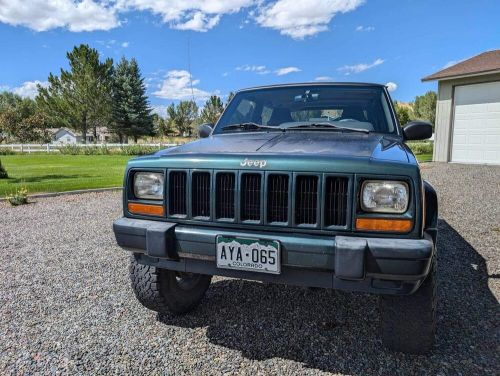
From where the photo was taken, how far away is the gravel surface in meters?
2.28

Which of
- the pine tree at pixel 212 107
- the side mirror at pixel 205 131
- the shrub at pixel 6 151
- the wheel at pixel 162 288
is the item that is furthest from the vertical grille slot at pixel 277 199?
the pine tree at pixel 212 107

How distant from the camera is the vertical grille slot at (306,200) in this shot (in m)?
2.03

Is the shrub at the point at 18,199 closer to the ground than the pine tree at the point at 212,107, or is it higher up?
closer to the ground

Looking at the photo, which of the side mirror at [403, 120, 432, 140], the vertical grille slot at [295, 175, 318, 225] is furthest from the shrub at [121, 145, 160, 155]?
the vertical grille slot at [295, 175, 318, 225]

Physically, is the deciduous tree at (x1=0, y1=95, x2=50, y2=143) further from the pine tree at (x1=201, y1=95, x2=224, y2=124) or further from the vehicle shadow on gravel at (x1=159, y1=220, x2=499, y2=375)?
the vehicle shadow on gravel at (x1=159, y1=220, x2=499, y2=375)

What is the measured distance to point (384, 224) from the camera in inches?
76.1

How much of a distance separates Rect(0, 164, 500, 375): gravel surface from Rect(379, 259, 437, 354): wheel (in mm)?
109

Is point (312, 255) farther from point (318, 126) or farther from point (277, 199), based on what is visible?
point (318, 126)

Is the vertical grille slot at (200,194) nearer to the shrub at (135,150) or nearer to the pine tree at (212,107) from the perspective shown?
the shrub at (135,150)

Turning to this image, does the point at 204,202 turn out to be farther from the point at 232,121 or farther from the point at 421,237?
the point at 232,121

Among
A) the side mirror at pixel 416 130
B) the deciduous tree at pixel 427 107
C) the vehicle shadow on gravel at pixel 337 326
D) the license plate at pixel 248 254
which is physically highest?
the deciduous tree at pixel 427 107

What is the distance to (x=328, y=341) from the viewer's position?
2.54 metres

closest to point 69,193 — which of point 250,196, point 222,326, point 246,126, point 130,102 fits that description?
point 246,126

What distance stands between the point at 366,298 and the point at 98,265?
275cm
